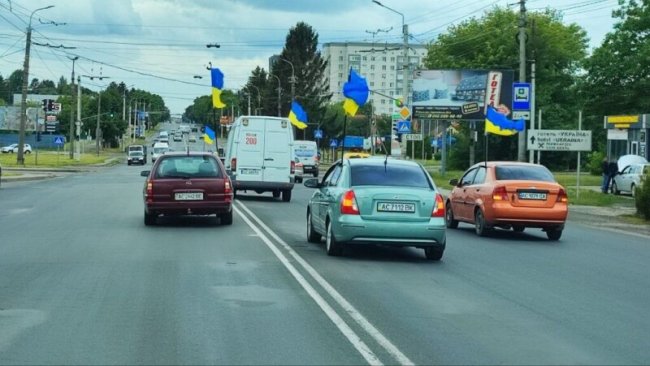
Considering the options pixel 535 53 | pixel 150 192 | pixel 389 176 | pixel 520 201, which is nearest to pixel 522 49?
pixel 520 201

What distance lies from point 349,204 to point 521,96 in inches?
794

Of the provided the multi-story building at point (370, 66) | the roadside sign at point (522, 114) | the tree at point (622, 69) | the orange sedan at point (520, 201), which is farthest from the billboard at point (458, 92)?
the multi-story building at point (370, 66)

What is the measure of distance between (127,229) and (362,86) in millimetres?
18316

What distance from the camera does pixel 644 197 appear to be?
24562 mm

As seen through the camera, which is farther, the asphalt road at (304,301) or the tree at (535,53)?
the tree at (535,53)

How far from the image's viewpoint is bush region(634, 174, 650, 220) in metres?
24.4

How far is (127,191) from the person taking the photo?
34031mm

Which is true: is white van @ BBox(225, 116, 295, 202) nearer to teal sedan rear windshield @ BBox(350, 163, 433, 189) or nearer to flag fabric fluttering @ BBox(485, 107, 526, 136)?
flag fabric fluttering @ BBox(485, 107, 526, 136)

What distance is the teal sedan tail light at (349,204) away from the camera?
13055mm

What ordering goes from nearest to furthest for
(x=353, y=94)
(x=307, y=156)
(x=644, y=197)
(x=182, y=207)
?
(x=182, y=207)
(x=644, y=197)
(x=353, y=94)
(x=307, y=156)

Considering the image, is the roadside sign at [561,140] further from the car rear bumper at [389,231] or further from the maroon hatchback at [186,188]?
the car rear bumper at [389,231]

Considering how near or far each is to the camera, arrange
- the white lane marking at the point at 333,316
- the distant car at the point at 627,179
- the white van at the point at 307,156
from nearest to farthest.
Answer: the white lane marking at the point at 333,316 < the distant car at the point at 627,179 < the white van at the point at 307,156

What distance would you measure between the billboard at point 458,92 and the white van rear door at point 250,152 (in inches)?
965

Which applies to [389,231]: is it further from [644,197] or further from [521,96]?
[521,96]
